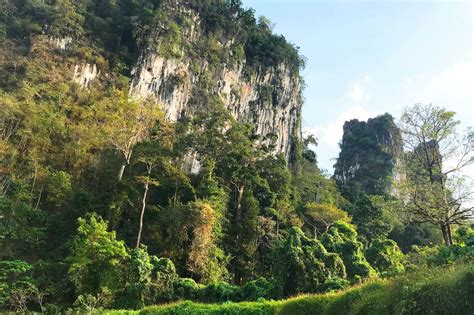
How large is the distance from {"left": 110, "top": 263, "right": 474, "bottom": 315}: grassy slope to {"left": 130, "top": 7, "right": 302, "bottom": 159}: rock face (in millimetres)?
27779

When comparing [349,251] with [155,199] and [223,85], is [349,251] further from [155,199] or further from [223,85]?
[223,85]

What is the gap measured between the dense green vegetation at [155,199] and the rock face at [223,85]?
0.69 m

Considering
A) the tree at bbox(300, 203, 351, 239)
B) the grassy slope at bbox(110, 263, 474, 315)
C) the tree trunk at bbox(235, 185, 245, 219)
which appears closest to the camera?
the grassy slope at bbox(110, 263, 474, 315)

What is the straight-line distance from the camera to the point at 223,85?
41375 mm

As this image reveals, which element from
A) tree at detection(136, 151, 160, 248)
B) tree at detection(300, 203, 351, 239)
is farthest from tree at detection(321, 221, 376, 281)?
tree at detection(136, 151, 160, 248)

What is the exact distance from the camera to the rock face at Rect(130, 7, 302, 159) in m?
35.8

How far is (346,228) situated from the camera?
25.1m

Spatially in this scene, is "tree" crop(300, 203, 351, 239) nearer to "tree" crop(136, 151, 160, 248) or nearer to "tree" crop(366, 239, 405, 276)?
"tree" crop(366, 239, 405, 276)

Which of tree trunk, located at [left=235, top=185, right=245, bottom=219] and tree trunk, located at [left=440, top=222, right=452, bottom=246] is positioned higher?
tree trunk, located at [left=235, top=185, right=245, bottom=219]

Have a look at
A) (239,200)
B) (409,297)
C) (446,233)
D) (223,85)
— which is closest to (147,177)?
(239,200)

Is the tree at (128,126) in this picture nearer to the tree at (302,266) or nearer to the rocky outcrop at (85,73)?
the rocky outcrop at (85,73)

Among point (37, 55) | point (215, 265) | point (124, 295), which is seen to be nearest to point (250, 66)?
point (37, 55)

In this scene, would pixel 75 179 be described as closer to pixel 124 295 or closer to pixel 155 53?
pixel 124 295

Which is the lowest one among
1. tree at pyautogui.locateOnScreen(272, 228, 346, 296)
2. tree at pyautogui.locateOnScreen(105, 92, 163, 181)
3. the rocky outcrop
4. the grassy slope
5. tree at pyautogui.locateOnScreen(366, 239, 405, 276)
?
the grassy slope
